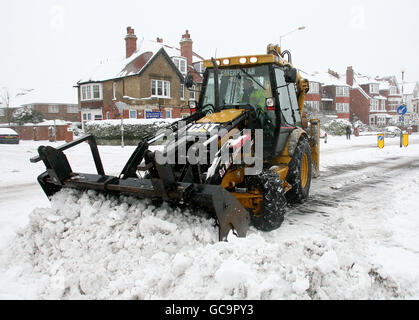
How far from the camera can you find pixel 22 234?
13.2 ft

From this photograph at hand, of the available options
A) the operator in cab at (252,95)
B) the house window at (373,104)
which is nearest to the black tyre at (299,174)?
the operator in cab at (252,95)

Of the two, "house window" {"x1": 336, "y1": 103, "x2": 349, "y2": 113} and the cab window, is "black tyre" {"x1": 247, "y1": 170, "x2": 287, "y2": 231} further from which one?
"house window" {"x1": 336, "y1": 103, "x2": 349, "y2": 113}

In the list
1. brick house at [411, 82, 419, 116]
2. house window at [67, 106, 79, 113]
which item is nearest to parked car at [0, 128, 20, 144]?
house window at [67, 106, 79, 113]

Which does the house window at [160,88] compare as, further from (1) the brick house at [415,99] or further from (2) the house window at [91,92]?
(1) the brick house at [415,99]

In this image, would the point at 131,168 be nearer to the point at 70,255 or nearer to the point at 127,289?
the point at 70,255

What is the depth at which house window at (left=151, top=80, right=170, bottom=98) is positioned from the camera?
30.9 meters

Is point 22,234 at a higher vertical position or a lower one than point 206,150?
lower

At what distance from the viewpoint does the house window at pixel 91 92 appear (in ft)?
106

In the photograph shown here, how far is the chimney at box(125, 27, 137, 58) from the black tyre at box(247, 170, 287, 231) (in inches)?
1187

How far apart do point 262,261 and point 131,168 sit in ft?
8.04

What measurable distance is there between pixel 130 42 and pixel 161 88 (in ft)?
16.7

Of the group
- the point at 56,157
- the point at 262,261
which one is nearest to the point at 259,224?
the point at 262,261
